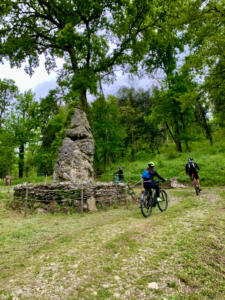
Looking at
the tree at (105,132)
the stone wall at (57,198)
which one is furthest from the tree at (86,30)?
the tree at (105,132)

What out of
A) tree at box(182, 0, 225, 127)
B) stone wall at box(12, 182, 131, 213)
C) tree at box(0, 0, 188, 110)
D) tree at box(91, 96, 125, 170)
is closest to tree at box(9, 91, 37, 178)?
tree at box(91, 96, 125, 170)

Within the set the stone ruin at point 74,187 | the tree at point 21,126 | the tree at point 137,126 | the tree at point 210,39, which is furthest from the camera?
the tree at point 137,126

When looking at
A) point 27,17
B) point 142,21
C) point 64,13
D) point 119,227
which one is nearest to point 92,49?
point 64,13

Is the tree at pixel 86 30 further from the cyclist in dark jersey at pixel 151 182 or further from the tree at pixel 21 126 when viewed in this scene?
the tree at pixel 21 126

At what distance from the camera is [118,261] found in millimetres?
3432

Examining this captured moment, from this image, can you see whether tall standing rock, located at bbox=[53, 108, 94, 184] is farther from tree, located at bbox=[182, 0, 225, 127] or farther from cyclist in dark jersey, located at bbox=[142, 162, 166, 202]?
tree, located at bbox=[182, 0, 225, 127]

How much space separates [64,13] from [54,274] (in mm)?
15006

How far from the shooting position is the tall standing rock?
1047 centimetres

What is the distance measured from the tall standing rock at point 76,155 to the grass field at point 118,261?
475 centimetres

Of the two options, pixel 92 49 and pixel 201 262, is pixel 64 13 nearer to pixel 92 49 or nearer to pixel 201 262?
pixel 92 49

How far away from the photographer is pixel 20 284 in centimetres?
282

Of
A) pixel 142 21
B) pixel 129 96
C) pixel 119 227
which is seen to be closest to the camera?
pixel 119 227

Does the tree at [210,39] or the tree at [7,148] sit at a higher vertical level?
the tree at [210,39]

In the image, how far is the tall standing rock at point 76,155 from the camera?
34.3 feet
